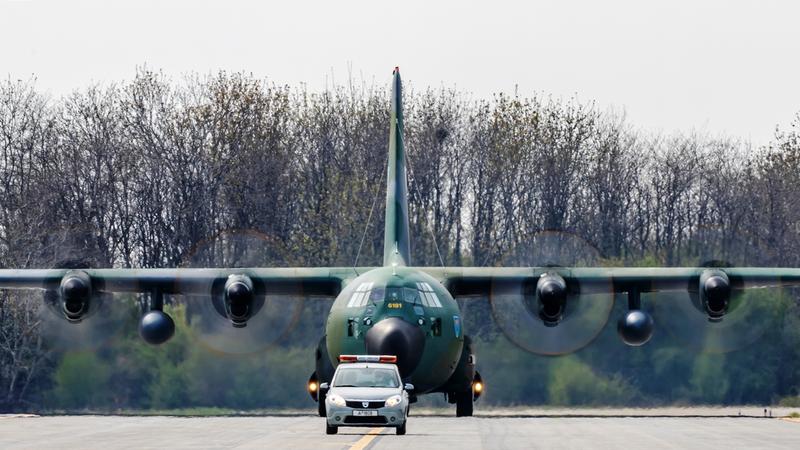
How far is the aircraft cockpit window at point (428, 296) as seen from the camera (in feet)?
131

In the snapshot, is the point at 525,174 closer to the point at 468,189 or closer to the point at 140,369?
the point at 468,189

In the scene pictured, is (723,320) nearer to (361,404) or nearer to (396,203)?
(396,203)

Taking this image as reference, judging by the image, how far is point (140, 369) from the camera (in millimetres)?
55531

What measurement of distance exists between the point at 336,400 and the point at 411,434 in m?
2.60

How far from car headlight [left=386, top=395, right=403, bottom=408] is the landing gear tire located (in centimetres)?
1128

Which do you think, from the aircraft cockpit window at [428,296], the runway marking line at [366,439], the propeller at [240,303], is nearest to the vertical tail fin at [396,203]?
the propeller at [240,303]

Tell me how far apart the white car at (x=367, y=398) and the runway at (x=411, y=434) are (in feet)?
1.37

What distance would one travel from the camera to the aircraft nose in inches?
1503

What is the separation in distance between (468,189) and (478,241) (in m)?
3.61

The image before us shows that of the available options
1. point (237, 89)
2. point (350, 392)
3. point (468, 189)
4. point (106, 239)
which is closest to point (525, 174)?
point (468, 189)

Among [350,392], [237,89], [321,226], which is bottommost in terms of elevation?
[350,392]

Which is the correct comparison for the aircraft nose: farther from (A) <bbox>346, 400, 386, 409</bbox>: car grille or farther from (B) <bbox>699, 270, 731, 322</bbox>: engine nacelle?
(B) <bbox>699, 270, 731, 322</bbox>: engine nacelle

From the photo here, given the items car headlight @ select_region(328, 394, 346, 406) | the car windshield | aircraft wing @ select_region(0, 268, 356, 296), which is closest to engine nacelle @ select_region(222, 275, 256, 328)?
aircraft wing @ select_region(0, 268, 356, 296)

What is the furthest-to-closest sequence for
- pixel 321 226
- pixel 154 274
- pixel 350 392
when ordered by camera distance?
pixel 321 226
pixel 154 274
pixel 350 392
